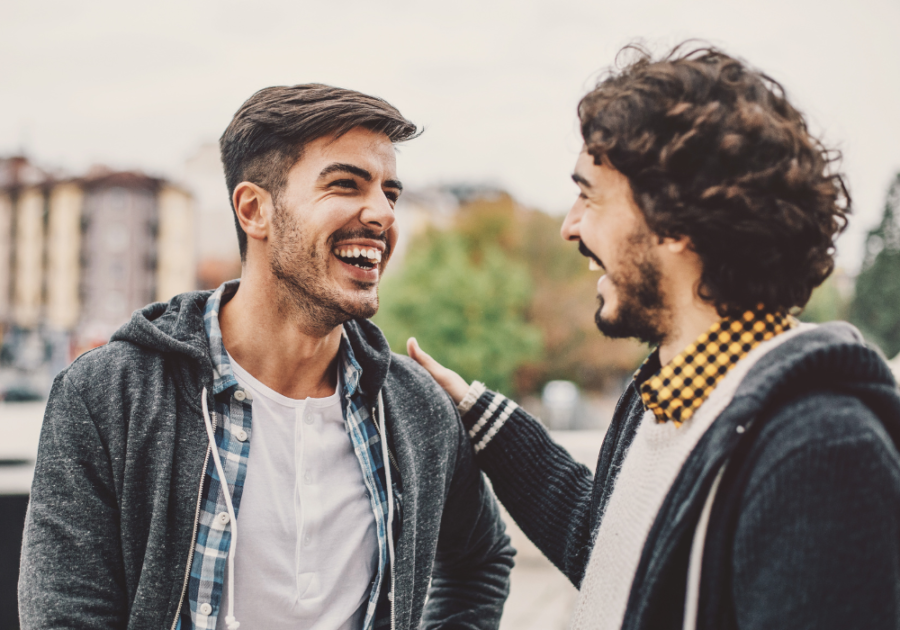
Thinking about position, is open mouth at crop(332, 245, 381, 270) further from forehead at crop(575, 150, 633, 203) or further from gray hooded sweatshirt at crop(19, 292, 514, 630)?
forehead at crop(575, 150, 633, 203)

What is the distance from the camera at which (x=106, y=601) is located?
1746 millimetres

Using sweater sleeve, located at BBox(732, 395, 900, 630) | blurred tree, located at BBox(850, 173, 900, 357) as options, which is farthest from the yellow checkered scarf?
blurred tree, located at BBox(850, 173, 900, 357)

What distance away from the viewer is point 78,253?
149 ft

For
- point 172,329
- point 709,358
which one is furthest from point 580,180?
point 172,329

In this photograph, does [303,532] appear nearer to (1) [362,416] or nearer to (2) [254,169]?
(1) [362,416]

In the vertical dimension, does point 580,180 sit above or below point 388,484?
above

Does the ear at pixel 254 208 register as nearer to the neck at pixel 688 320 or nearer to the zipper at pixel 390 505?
the zipper at pixel 390 505

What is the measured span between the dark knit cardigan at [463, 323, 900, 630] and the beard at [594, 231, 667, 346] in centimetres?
31

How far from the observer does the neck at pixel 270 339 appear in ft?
7.34

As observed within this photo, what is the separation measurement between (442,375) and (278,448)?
0.66 metres

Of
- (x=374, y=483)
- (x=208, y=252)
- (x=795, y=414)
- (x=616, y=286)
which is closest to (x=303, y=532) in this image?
(x=374, y=483)

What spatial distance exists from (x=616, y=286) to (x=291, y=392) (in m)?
1.06

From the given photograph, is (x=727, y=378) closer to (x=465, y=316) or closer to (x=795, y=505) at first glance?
(x=795, y=505)

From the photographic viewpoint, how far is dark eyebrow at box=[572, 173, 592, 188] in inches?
72.3
